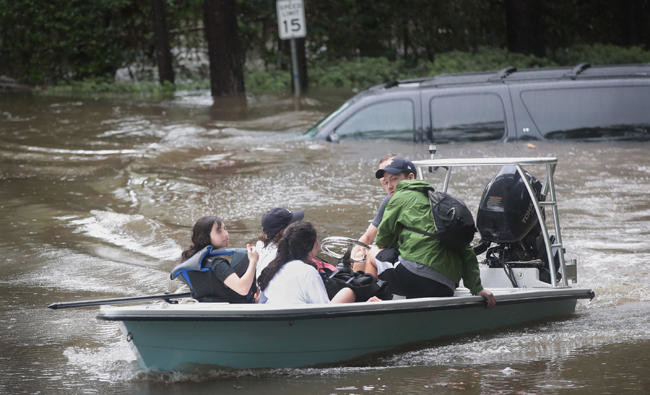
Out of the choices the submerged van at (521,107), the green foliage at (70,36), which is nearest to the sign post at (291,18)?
the submerged van at (521,107)

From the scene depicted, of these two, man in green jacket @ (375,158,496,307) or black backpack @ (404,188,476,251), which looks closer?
black backpack @ (404,188,476,251)

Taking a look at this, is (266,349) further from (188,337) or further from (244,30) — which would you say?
(244,30)

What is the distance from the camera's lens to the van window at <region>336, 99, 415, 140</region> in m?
12.0

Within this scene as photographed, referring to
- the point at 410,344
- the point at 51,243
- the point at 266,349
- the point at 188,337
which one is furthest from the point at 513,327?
the point at 51,243

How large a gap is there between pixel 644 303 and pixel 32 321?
4.88m

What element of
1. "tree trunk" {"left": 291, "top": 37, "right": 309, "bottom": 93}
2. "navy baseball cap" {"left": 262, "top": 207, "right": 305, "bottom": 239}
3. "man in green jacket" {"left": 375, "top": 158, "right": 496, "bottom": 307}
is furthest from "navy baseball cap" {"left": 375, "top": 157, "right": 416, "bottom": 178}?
"tree trunk" {"left": 291, "top": 37, "right": 309, "bottom": 93}

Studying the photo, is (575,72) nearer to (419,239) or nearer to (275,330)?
(419,239)

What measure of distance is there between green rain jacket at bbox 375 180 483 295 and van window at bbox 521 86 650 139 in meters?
5.71

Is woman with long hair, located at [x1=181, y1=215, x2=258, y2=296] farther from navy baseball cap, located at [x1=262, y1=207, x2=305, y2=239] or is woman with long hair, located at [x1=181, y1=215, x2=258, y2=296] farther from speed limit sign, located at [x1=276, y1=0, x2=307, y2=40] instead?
speed limit sign, located at [x1=276, y1=0, x2=307, y2=40]

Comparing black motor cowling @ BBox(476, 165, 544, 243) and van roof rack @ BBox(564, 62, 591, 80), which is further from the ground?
van roof rack @ BBox(564, 62, 591, 80)

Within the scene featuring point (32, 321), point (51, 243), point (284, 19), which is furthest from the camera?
point (284, 19)

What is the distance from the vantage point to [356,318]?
19.8ft

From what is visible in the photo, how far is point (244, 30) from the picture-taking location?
25.0 meters

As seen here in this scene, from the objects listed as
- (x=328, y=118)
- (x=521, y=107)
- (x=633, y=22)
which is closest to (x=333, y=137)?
(x=328, y=118)
